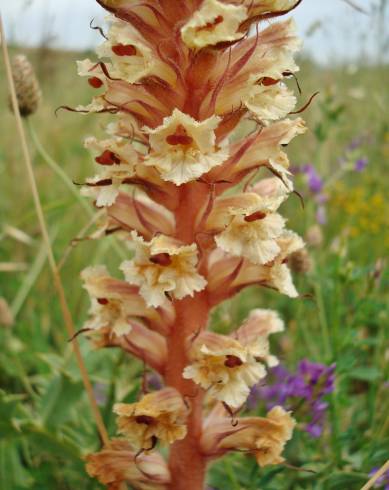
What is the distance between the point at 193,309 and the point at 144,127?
1.41ft

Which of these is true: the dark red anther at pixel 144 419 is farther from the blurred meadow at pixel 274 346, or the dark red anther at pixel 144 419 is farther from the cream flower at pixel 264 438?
the blurred meadow at pixel 274 346

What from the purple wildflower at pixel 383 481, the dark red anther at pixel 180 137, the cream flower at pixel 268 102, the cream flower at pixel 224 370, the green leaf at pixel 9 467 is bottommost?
the purple wildflower at pixel 383 481

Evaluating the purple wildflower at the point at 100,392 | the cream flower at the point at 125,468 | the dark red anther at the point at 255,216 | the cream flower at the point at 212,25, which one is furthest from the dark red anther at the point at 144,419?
the purple wildflower at the point at 100,392

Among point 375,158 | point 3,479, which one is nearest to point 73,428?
point 3,479

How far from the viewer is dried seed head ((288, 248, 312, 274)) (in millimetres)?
2189

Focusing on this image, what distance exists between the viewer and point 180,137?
1.37 meters

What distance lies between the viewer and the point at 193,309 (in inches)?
61.4

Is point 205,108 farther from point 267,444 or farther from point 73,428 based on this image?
point 73,428

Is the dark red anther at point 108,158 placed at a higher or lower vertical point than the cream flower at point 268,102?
lower

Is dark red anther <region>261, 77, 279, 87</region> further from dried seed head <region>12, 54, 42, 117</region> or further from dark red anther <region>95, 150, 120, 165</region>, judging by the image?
dried seed head <region>12, 54, 42, 117</region>

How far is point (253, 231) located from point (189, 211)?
0.16 metres

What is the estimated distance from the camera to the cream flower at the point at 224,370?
146 centimetres

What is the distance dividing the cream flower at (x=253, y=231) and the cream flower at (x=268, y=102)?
17cm

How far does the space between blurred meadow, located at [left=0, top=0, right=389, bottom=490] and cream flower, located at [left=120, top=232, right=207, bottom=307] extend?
321mm
